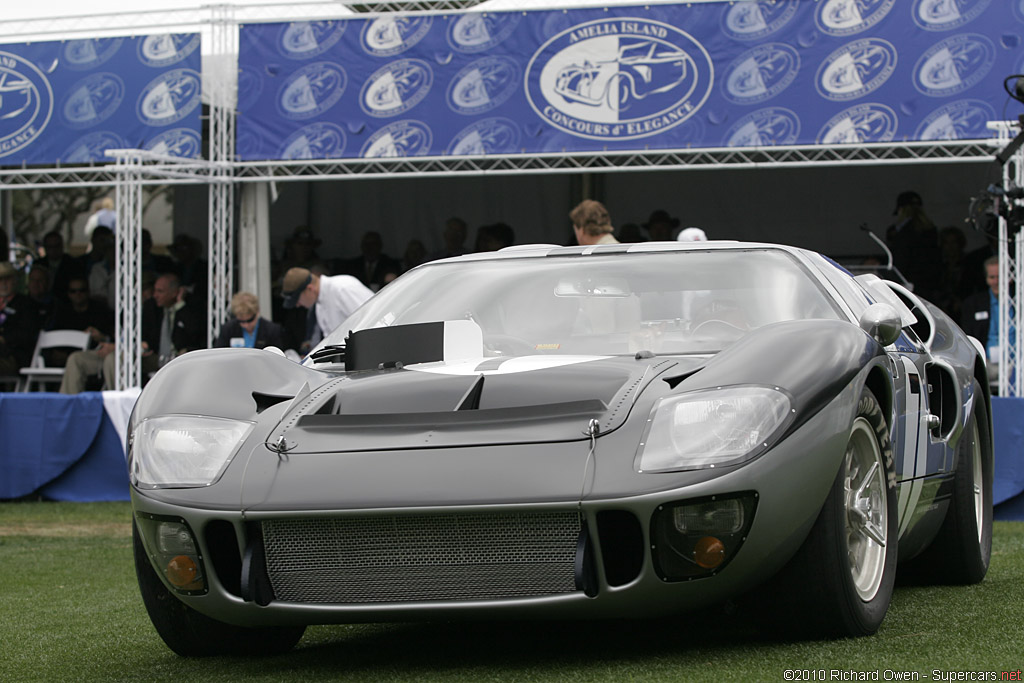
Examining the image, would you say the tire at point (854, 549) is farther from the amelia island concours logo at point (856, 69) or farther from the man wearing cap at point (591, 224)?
the amelia island concours logo at point (856, 69)

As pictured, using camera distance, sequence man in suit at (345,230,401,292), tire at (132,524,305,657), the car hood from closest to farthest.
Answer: the car hood
tire at (132,524,305,657)
man in suit at (345,230,401,292)

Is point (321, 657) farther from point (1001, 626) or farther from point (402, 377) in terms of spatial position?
point (1001, 626)

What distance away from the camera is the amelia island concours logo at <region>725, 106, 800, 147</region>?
35.1 ft

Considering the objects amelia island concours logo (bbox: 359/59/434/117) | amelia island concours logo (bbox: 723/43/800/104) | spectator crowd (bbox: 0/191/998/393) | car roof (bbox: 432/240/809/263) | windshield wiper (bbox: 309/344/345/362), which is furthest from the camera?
amelia island concours logo (bbox: 359/59/434/117)

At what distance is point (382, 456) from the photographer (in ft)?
10.5

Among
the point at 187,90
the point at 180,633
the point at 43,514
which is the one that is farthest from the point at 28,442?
the point at 180,633

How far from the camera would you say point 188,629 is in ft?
12.1

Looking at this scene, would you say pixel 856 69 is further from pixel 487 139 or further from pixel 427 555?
pixel 427 555

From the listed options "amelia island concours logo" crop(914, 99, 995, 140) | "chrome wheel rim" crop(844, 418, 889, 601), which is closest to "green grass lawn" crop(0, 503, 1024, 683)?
"chrome wheel rim" crop(844, 418, 889, 601)

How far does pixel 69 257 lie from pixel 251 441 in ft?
38.4

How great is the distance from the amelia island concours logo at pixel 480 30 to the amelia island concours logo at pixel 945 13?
10.4 feet

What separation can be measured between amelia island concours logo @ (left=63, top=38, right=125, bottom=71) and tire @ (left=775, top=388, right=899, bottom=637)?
999cm

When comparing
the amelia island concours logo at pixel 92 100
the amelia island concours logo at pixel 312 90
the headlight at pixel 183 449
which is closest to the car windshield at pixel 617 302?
the headlight at pixel 183 449

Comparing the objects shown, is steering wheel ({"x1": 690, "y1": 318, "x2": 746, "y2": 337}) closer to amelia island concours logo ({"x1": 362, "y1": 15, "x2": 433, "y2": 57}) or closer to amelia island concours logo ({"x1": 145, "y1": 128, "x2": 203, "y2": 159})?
amelia island concours logo ({"x1": 362, "y1": 15, "x2": 433, "y2": 57})
